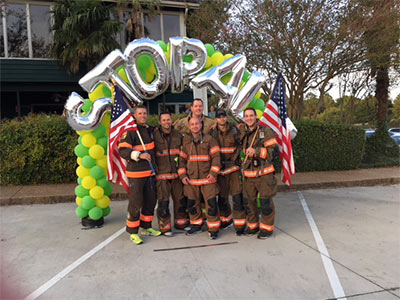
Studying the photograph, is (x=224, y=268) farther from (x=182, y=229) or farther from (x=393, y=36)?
(x=393, y=36)

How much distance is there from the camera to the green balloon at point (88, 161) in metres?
4.93

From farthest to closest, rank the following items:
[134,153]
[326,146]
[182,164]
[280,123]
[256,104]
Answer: [326,146] → [256,104] → [280,123] → [182,164] → [134,153]

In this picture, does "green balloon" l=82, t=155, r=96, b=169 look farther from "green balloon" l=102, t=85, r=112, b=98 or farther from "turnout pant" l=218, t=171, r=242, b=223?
"turnout pant" l=218, t=171, r=242, b=223

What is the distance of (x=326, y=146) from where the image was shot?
9648 millimetres

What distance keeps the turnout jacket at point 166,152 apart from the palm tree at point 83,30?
860 centimetres

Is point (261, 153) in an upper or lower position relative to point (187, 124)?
lower

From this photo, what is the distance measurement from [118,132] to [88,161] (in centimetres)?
88

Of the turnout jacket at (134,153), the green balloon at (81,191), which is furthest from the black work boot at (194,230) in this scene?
the green balloon at (81,191)

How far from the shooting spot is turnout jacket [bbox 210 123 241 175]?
4664 mm

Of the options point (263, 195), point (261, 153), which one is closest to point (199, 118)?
point (261, 153)

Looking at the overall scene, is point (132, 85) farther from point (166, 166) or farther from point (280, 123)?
point (280, 123)

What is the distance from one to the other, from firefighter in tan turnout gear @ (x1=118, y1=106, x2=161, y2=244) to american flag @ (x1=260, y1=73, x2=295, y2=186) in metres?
1.83

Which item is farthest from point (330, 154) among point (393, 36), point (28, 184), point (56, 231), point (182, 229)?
point (28, 184)

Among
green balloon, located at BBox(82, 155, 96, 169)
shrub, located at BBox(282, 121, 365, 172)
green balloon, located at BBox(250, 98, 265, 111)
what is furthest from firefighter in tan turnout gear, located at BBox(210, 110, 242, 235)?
shrub, located at BBox(282, 121, 365, 172)
